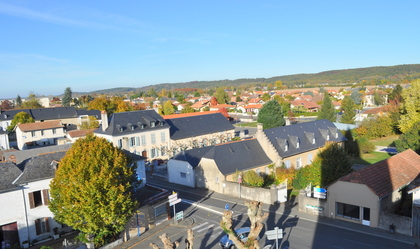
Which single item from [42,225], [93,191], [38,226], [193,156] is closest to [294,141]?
[193,156]

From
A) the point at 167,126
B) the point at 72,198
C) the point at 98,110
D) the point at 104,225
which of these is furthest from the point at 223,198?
the point at 98,110

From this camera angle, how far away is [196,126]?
Answer: 5538cm

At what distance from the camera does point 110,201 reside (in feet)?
64.6

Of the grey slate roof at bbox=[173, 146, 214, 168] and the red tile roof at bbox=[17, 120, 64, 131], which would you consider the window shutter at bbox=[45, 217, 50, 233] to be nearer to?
the grey slate roof at bbox=[173, 146, 214, 168]

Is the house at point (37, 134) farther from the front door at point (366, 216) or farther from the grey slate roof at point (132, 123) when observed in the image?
the front door at point (366, 216)

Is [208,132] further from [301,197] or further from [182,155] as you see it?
[301,197]

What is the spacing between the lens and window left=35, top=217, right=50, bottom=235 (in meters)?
22.8

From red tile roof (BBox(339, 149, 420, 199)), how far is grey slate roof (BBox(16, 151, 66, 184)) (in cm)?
2212

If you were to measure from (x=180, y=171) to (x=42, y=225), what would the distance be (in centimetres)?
1591

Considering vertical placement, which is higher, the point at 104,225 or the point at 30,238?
the point at 104,225

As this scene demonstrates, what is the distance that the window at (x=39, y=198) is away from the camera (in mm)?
22594

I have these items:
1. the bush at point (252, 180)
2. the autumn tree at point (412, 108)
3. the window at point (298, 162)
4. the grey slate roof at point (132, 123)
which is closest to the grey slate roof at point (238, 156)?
the bush at point (252, 180)

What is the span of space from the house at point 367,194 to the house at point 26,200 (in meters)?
21.6

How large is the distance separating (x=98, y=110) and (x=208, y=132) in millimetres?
43337
